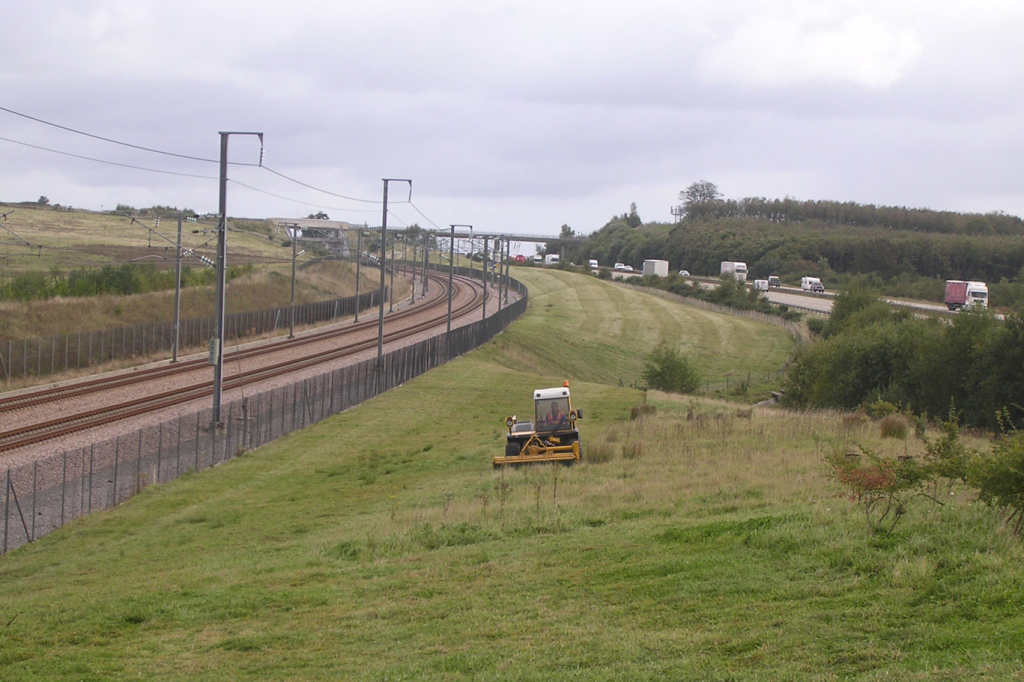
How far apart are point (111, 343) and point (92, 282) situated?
74.1 ft

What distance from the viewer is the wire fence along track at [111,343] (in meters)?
42.6

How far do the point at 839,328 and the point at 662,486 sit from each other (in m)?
59.2

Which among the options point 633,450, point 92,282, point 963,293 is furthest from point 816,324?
point 633,450

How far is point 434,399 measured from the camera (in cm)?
4294

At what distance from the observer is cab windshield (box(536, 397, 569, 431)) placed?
25953 mm

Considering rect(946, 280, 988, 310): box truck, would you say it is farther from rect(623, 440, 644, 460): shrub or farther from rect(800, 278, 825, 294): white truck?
rect(623, 440, 644, 460): shrub

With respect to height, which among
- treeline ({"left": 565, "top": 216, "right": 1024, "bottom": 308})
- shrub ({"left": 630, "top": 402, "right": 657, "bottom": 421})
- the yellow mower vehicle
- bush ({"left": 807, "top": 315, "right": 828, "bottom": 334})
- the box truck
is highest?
treeline ({"left": 565, "top": 216, "right": 1024, "bottom": 308})

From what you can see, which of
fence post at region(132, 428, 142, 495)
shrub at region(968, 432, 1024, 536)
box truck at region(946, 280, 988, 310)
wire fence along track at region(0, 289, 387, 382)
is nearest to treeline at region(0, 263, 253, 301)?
wire fence along track at region(0, 289, 387, 382)

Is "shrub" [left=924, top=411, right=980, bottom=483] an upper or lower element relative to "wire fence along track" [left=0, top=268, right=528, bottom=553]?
upper

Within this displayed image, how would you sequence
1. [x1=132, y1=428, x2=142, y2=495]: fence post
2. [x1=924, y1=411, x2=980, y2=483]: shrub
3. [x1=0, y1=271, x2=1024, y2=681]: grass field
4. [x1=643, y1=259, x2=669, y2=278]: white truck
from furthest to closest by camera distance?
[x1=643, y1=259, x2=669, y2=278]: white truck → [x1=132, y1=428, x2=142, y2=495]: fence post → [x1=924, y1=411, x2=980, y2=483]: shrub → [x1=0, y1=271, x2=1024, y2=681]: grass field

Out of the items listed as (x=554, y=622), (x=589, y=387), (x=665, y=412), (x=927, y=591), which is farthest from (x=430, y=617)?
(x=589, y=387)

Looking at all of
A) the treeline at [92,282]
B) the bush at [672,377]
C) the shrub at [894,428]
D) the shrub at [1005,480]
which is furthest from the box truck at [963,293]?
the shrub at [1005,480]

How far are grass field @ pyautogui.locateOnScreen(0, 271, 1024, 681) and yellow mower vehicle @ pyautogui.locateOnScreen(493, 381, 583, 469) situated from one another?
0.87m

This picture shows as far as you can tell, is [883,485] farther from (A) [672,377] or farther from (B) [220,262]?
(A) [672,377]
